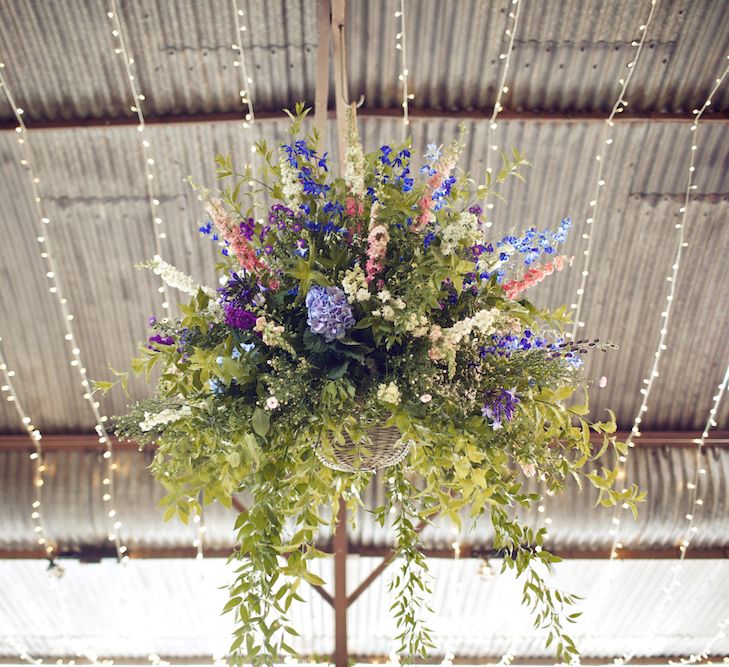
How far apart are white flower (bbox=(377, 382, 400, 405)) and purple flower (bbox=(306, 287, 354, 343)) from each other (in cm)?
17

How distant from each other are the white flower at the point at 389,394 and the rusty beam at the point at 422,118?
11.0ft

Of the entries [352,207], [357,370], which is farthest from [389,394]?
[352,207]

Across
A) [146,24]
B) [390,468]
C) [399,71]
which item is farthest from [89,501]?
[390,468]

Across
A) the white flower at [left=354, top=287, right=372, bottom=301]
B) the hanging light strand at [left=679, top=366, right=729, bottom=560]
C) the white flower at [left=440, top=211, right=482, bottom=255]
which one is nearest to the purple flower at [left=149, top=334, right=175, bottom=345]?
the white flower at [left=354, top=287, right=372, bottom=301]

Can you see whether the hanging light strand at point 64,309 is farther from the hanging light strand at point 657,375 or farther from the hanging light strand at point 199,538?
the hanging light strand at point 657,375

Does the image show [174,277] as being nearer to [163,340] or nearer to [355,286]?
[163,340]

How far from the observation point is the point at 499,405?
1.70 metres

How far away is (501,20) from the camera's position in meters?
4.30

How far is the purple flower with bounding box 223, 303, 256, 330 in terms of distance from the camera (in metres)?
1.73

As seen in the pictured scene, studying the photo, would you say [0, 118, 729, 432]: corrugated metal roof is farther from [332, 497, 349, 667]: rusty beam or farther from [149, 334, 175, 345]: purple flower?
[149, 334, 175, 345]: purple flower

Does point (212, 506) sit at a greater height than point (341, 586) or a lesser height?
greater

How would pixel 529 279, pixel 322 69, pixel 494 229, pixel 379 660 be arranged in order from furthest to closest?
pixel 379 660, pixel 494 229, pixel 322 69, pixel 529 279

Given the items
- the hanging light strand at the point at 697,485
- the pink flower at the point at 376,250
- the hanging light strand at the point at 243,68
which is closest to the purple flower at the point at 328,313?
the pink flower at the point at 376,250

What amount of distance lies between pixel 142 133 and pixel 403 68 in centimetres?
172
